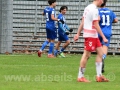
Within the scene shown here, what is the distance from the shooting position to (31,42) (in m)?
26.5

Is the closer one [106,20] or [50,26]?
[106,20]

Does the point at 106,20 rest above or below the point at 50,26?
above

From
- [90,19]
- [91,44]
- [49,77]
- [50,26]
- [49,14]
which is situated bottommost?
[49,77]

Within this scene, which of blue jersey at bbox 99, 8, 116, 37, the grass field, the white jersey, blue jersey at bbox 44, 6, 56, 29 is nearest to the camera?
the grass field

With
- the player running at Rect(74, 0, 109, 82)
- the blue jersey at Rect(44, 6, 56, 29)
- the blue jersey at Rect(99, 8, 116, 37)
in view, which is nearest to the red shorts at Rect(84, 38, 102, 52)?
the player running at Rect(74, 0, 109, 82)

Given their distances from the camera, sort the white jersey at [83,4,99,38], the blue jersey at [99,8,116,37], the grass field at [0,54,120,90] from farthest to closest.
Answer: the blue jersey at [99,8,116,37], the white jersey at [83,4,99,38], the grass field at [0,54,120,90]

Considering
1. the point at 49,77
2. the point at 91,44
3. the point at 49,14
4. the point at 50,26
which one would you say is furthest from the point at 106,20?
the point at 50,26

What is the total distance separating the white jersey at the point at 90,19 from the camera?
42.1ft

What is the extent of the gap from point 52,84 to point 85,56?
1.26 meters

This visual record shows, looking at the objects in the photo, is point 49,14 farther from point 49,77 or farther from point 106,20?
point 49,77

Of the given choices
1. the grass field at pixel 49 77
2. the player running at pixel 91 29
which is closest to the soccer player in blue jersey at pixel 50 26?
the grass field at pixel 49 77

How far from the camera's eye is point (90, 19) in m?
12.9

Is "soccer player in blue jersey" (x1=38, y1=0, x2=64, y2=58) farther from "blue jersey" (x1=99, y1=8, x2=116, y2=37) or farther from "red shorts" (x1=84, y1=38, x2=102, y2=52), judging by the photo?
"red shorts" (x1=84, y1=38, x2=102, y2=52)

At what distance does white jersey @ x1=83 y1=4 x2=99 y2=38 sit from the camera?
42.1 feet
